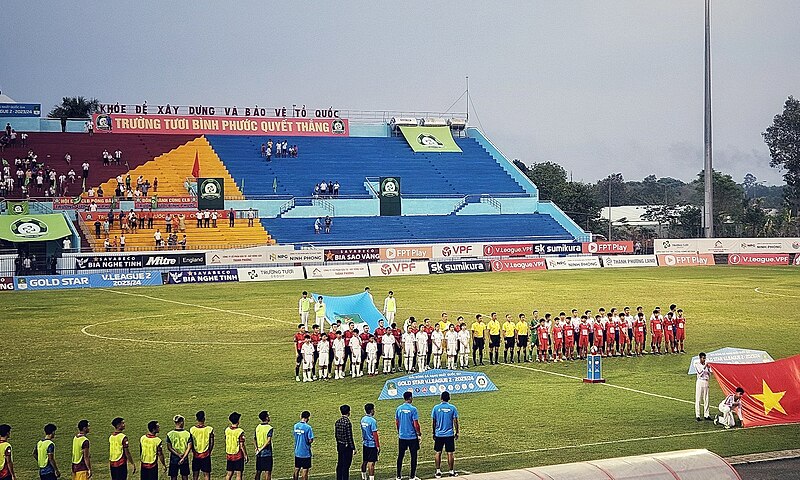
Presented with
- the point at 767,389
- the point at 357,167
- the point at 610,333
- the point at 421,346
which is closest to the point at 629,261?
the point at 357,167

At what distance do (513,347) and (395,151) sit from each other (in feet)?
181

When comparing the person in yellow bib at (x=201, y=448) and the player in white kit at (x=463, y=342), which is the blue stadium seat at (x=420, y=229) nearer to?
the player in white kit at (x=463, y=342)

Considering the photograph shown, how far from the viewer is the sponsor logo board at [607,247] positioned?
221 feet

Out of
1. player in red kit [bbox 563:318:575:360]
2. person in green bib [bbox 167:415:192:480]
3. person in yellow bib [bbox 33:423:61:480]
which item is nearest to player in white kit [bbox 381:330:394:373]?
player in red kit [bbox 563:318:575:360]

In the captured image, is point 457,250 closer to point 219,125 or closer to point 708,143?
point 708,143

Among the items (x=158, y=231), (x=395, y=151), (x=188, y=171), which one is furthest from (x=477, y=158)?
(x=158, y=231)

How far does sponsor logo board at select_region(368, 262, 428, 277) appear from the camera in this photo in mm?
58250

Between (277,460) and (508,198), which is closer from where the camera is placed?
(277,460)

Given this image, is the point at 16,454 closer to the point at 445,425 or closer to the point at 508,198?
the point at 445,425

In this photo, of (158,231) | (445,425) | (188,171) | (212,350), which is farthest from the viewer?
(188,171)

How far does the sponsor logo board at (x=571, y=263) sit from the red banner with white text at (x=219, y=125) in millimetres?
27175

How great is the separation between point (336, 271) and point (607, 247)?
21.7 metres

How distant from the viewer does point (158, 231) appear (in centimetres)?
6069

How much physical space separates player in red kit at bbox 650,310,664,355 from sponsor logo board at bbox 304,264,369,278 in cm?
2984
